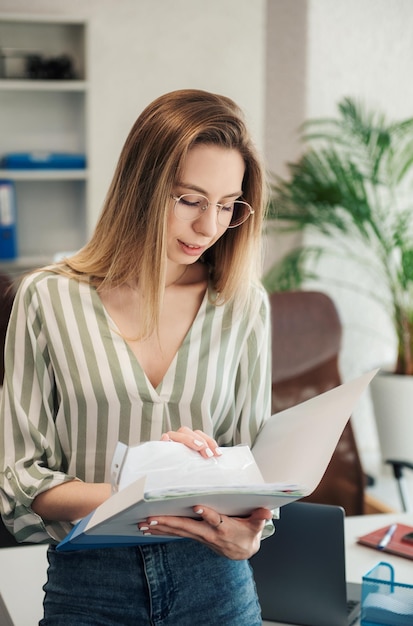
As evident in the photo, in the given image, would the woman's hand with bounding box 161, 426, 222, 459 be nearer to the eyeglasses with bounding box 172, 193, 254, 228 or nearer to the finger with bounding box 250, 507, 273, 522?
the finger with bounding box 250, 507, 273, 522

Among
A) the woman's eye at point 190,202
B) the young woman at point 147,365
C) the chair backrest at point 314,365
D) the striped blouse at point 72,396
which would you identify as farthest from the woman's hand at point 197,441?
the chair backrest at point 314,365

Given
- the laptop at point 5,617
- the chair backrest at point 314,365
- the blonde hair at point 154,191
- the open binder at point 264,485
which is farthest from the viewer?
the chair backrest at point 314,365

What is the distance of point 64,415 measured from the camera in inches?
54.4

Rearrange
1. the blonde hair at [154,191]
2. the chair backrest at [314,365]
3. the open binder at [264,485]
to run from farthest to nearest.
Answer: the chair backrest at [314,365] → the blonde hair at [154,191] → the open binder at [264,485]

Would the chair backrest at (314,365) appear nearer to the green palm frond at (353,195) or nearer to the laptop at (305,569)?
the laptop at (305,569)

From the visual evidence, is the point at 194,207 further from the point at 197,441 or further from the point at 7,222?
the point at 7,222

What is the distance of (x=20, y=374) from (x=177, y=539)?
0.34 m

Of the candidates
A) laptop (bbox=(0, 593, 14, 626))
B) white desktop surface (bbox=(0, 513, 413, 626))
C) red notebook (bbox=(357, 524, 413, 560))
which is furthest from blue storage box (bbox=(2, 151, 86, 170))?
laptop (bbox=(0, 593, 14, 626))

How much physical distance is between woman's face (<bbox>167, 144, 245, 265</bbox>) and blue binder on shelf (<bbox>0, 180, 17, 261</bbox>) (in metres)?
3.21

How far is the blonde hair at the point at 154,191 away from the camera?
54.9 inches

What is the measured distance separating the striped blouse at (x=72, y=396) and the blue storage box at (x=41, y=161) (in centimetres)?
319

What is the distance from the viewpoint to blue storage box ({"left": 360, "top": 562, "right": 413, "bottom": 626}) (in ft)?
4.61

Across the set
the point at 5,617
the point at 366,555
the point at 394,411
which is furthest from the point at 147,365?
the point at 394,411

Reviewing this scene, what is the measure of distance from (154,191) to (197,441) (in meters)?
0.40
